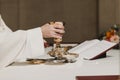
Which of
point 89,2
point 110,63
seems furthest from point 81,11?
point 110,63

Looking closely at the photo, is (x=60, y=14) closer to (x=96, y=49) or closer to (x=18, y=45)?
(x=96, y=49)

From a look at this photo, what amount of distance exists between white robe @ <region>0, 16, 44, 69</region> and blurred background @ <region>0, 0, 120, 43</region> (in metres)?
2.13

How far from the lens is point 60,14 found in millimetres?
4062

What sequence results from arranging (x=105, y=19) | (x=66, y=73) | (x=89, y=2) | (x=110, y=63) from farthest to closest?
(x=89, y=2), (x=105, y=19), (x=110, y=63), (x=66, y=73)

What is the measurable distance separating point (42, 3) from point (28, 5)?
18cm

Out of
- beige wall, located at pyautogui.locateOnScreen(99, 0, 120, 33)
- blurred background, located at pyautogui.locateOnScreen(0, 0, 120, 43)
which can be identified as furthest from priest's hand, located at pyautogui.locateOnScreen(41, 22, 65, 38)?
blurred background, located at pyautogui.locateOnScreen(0, 0, 120, 43)

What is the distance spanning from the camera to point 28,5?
13.5 ft

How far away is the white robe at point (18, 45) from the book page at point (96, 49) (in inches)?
16.8

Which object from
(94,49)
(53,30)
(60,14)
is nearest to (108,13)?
(60,14)

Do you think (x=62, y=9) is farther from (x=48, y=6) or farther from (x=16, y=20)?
(x=16, y=20)

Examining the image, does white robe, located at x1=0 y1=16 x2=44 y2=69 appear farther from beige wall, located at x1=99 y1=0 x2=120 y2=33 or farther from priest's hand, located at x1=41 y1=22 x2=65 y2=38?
beige wall, located at x1=99 y1=0 x2=120 y2=33

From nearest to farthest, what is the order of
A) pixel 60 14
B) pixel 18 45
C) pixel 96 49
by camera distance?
1. pixel 18 45
2. pixel 96 49
3. pixel 60 14

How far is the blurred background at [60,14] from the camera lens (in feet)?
13.2

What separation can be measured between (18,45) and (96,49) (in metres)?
0.61
